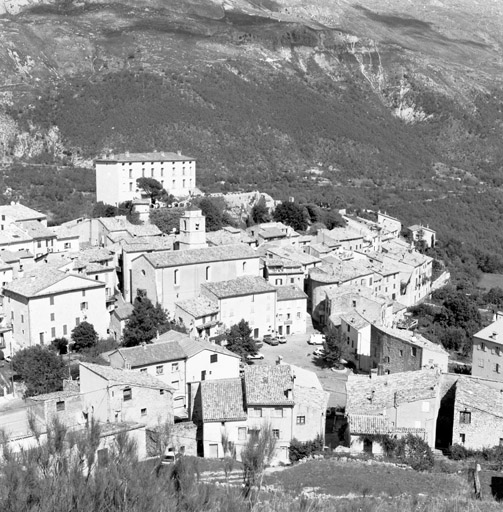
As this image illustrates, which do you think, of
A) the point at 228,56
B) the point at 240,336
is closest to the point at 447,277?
the point at 240,336

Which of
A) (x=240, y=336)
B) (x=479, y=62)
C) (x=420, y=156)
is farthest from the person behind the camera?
(x=479, y=62)

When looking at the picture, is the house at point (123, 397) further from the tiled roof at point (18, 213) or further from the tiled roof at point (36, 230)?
the tiled roof at point (18, 213)

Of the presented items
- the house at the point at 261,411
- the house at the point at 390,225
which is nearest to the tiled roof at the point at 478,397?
the house at the point at 261,411

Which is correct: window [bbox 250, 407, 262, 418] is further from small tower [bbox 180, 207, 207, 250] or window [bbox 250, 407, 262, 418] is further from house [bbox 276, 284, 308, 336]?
small tower [bbox 180, 207, 207, 250]

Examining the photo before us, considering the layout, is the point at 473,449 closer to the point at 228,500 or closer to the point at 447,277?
the point at 228,500

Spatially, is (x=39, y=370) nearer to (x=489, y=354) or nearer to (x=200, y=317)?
(x=200, y=317)

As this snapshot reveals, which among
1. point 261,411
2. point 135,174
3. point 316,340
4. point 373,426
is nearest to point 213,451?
point 261,411

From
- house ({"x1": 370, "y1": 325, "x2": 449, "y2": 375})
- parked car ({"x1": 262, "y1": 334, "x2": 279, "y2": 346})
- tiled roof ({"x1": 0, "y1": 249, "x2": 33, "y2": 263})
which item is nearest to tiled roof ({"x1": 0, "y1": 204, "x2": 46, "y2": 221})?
tiled roof ({"x1": 0, "y1": 249, "x2": 33, "y2": 263})
